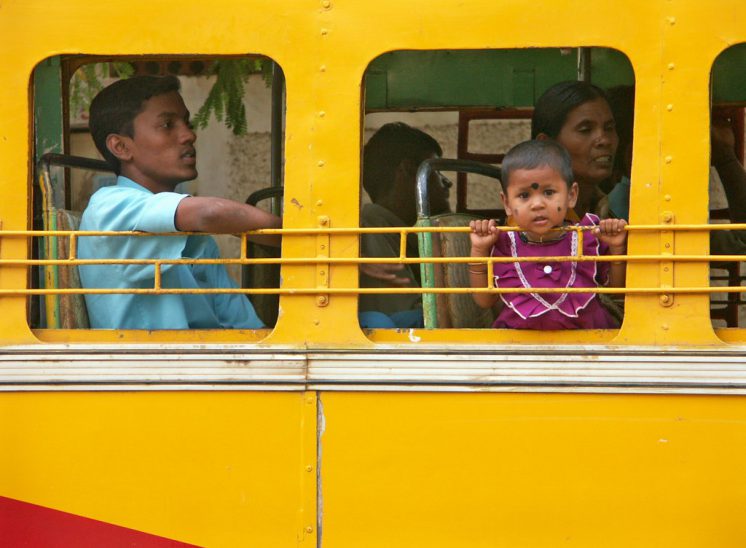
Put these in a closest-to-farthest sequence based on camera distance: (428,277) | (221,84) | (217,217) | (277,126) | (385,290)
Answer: (385,290), (217,217), (428,277), (277,126), (221,84)

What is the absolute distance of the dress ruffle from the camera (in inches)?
130

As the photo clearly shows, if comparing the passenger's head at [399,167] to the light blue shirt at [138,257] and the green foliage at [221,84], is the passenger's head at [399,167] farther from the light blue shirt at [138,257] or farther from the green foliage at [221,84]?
the light blue shirt at [138,257]

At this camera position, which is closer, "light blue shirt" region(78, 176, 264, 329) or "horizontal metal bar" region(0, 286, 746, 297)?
"horizontal metal bar" region(0, 286, 746, 297)

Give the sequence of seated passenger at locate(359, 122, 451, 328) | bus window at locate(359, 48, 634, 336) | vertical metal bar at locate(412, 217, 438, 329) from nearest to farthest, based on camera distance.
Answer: vertical metal bar at locate(412, 217, 438, 329) < bus window at locate(359, 48, 634, 336) < seated passenger at locate(359, 122, 451, 328)

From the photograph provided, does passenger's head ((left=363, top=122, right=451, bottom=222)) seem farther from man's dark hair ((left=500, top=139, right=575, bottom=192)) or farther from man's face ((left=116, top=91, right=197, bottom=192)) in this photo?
man's dark hair ((left=500, top=139, right=575, bottom=192))

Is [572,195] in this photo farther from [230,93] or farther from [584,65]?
[230,93]

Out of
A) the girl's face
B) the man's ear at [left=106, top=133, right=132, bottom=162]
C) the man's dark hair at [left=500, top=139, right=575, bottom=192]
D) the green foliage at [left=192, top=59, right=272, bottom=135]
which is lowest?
the girl's face

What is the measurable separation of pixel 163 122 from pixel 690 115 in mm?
1747

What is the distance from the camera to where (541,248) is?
3.37 m

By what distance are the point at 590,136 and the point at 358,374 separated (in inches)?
48.7

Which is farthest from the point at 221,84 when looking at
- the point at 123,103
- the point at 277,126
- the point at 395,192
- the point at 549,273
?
the point at 549,273

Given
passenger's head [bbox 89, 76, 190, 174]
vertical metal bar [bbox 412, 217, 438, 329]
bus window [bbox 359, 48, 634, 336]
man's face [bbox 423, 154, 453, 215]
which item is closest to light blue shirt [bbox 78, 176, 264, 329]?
passenger's head [bbox 89, 76, 190, 174]

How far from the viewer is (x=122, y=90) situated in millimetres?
3832

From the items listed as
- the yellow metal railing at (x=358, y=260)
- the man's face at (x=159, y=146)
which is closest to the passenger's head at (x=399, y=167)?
the man's face at (x=159, y=146)
